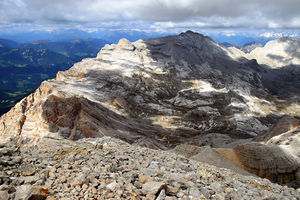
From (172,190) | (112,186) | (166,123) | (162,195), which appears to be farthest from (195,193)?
(166,123)

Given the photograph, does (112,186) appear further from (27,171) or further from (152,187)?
(27,171)

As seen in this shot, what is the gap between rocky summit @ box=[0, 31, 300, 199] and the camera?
30.4 ft

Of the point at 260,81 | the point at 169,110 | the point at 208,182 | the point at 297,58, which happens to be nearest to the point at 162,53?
the point at 260,81

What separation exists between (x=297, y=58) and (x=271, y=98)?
100663mm

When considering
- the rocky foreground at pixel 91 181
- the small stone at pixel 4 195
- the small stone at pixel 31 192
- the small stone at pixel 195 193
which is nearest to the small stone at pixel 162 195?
the rocky foreground at pixel 91 181

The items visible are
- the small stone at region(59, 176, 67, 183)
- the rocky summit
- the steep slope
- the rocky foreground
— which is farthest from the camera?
the steep slope

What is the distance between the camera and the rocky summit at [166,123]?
9.26 m

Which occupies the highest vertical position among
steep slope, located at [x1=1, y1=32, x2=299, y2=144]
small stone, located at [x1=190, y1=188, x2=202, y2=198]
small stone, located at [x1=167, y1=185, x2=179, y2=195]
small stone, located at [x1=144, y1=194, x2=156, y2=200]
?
small stone, located at [x1=144, y1=194, x2=156, y2=200]

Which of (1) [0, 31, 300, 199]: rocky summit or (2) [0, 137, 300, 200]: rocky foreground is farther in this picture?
(1) [0, 31, 300, 199]: rocky summit

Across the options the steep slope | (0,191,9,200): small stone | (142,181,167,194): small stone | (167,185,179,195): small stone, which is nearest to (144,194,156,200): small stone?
(142,181,167,194): small stone

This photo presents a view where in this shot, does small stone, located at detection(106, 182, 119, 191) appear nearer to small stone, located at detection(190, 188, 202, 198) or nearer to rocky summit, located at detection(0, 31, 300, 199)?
rocky summit, located at detection(0, 31, 300, 199)

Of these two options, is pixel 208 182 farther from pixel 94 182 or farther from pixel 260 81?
pixel 260 81

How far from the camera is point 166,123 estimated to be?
257ft

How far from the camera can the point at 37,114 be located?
47344 mm
